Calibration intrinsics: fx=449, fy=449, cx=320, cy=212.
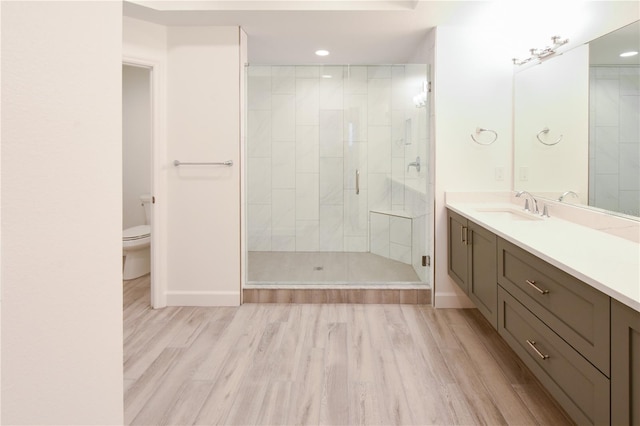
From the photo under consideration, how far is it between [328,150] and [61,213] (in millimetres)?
3221

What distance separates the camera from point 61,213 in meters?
→ 0.77

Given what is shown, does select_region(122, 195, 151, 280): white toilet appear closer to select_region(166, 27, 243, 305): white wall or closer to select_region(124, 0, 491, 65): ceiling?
select_region(166, 27, 243, 305): white wall

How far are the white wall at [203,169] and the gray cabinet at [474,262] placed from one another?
1733mm

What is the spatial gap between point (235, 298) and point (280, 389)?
1488mm

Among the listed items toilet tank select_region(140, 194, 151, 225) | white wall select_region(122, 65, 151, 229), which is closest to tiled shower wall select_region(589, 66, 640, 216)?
toilet tank select_region(140, 194, 151, 225)

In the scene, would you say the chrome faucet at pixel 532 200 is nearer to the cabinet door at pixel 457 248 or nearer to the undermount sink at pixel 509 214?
the undermount sink at pixel 509 214

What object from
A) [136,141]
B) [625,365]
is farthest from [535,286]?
[136,141]

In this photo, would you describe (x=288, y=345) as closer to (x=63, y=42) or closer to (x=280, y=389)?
(x=280, y=389)

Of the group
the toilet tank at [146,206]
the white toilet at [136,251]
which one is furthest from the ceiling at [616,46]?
the toilet tank at [146,206]

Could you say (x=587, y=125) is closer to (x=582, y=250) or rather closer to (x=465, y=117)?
(x=582, y=250)

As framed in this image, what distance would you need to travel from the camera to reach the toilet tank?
4.96 metres

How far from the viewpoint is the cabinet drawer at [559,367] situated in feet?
4.92

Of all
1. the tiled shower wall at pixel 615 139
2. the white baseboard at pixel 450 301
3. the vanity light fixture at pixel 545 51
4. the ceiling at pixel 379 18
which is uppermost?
the ceiling at pixel 379 18

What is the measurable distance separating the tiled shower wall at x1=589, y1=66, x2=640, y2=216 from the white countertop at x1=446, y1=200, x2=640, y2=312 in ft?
0.70
